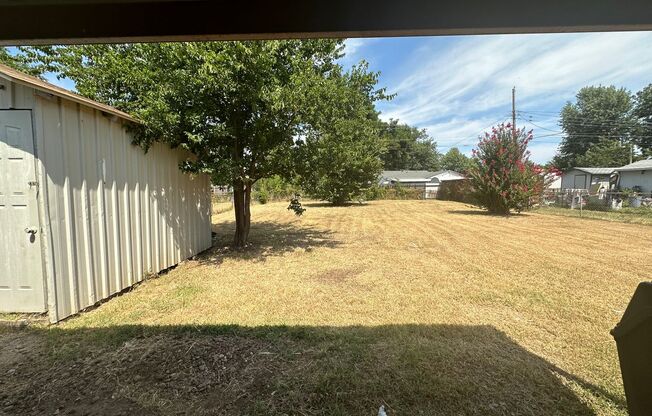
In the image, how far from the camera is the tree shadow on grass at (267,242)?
6970mm

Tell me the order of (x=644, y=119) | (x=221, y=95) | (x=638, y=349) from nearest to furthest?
(x=638, y=349) → (x=221, y=95) → (x=644, y=119)

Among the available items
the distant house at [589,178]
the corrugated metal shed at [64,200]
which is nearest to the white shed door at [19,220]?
the corrugated metal shed at [64,200]

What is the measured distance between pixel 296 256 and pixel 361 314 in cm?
327

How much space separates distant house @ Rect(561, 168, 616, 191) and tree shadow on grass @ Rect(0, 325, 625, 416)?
29.1 metres

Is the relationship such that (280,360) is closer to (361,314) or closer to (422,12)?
(361,314)

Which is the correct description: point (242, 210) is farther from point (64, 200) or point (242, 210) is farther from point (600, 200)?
point (600, 200)

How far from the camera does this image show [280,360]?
281 centimetres

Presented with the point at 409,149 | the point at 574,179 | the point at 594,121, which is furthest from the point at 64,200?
the point at 594,121

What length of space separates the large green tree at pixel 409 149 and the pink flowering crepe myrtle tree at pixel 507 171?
3480 cm

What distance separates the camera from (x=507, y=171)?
13531mm

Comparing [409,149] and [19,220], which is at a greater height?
[409,149]

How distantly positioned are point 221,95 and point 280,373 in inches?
195

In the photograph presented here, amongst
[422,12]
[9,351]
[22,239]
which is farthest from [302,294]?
[422,12]

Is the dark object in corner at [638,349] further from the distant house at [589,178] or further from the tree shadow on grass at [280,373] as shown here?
the distant house at [589,178]
